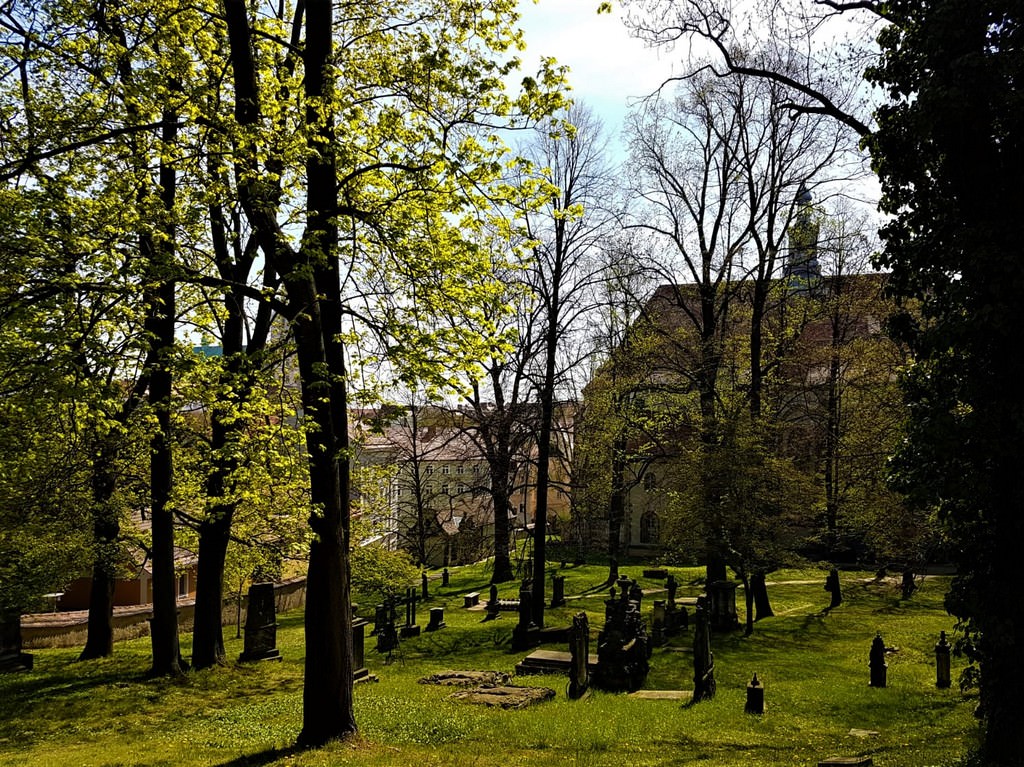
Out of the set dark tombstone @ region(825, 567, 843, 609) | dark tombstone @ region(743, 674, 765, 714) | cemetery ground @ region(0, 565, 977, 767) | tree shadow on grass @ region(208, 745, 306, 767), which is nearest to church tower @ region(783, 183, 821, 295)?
dark tombstone @ region(825, 567, 843, 609)

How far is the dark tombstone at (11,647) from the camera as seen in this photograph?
49.1 feet

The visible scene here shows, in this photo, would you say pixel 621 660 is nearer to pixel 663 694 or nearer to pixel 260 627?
pixel 663 694

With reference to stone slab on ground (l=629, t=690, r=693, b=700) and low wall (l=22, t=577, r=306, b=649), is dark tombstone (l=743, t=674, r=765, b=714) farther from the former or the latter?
low wall (l=22, t=577, r=306, b=649)

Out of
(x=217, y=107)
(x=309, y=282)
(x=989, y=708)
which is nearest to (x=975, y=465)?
(x=989, y=708)

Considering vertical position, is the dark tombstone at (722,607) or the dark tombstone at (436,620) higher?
the dark tombstone at (722,607)

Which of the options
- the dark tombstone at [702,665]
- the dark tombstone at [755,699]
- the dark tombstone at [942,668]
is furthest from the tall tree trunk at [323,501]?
the dark tombstone at [942,668]

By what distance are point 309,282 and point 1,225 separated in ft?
9.85

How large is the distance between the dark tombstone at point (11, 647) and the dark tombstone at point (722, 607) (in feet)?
53.8

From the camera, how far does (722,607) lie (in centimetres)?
2047

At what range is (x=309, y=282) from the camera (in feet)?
27.0

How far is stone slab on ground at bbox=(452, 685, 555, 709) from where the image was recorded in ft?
40.2

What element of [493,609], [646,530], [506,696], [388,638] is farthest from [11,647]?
[646,530]

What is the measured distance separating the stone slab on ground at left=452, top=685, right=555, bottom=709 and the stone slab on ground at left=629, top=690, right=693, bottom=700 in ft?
5.33

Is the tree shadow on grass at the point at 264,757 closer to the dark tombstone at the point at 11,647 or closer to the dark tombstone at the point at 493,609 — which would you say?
the dark tombstone at the point at 11,647
